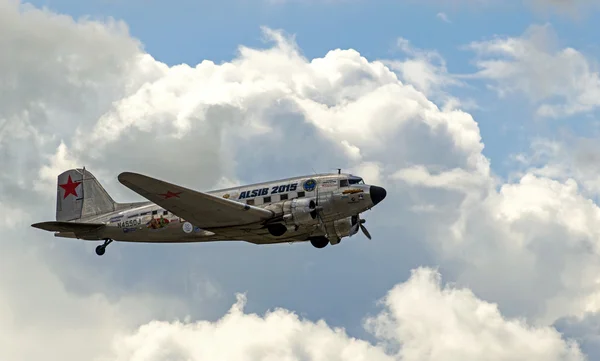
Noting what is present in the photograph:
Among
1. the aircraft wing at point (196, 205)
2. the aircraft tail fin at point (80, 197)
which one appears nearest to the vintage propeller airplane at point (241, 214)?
the aircraft wing at point (196, 205)

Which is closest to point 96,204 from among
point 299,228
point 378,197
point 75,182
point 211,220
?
point 75,182

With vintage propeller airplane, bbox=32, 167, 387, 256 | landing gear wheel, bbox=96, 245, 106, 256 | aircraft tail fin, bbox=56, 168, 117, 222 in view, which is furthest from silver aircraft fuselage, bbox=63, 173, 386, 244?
aircraft tail fin, bbox=56, 168, 117, 222

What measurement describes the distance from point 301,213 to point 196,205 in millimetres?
5650

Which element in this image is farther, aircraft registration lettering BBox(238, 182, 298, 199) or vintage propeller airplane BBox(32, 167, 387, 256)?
aircraft registration lettering BBox(238, 182, 298, 199)

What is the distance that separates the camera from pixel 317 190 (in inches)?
1982

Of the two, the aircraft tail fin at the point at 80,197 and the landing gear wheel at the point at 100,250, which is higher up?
the aircraft tail fin at the point at 80,197

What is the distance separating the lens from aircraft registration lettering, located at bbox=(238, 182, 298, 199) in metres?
51.0

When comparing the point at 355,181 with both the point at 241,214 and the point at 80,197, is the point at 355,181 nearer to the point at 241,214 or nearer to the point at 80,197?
the point at 241,214

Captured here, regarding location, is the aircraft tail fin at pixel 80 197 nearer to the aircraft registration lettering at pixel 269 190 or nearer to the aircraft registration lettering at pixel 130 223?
the aircraft registration lettering at pixel 130 223

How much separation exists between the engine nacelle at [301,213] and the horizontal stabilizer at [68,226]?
12.9 m

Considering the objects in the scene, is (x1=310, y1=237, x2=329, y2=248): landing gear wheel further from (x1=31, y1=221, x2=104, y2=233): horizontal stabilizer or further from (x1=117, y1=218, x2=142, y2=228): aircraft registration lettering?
(x1=31, y1=221, x2=104, y2=233): horizontal stabilizer

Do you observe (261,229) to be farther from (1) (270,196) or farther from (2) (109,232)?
(2) (109,232)

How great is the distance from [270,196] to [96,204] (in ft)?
43.6

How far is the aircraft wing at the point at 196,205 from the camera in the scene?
4784 centimetres
